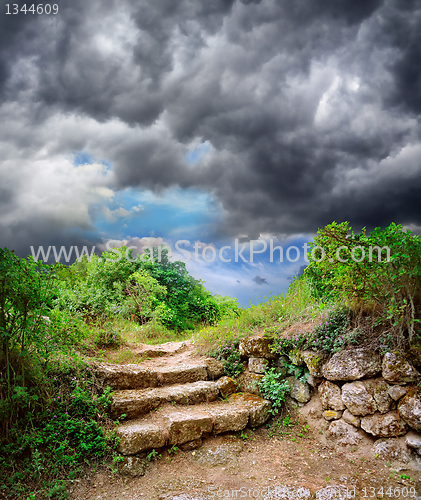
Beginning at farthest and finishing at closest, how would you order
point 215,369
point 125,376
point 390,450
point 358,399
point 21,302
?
1. point 215,369
2. point 125,376
3. point 358,399
4. point 390,450
5. point 21,302

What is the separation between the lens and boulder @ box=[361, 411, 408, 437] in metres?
4.14

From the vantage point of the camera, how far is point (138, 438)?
4191mm

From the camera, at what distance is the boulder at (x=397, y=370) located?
13.8 ft

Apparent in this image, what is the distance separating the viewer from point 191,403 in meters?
5.32

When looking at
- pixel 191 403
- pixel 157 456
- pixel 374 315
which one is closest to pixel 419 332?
pixel 374 315

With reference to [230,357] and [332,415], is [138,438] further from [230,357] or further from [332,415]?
[332,415]

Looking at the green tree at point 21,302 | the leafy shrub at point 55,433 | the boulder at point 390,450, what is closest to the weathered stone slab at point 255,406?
the boulder at point 390,450

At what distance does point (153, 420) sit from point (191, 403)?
0.82 metres

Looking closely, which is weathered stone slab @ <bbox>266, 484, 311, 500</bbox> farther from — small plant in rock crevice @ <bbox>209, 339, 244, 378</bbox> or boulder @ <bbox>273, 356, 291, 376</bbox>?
small plant in rock crevice @ <bbox>209, 339, 244, 378</bbox>

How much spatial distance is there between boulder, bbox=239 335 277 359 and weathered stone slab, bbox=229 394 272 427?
2.35 ft

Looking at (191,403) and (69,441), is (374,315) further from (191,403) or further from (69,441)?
(69,441)

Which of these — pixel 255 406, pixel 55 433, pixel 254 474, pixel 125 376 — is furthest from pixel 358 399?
pixel 55 433

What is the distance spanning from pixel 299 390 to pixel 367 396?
1173mm

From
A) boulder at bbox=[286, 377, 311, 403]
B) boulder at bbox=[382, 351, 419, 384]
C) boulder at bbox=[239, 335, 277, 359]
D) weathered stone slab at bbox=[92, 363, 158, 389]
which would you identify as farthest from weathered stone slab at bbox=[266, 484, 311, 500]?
weathered stone slab at bbox=[92, 363, 158, 389]
